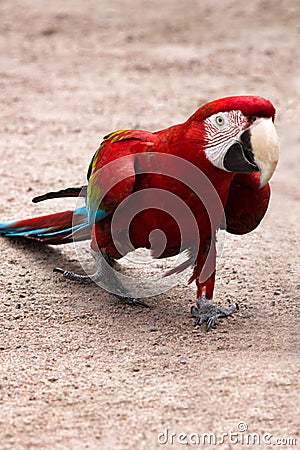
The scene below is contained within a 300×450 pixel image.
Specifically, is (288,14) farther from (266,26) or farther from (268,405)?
(268,405)

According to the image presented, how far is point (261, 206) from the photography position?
3.24 m

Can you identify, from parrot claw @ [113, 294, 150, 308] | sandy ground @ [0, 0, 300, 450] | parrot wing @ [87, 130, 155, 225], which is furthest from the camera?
parrot claw @ [113, 294, 150, 308]

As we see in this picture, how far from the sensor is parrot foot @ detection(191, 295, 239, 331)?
130 inches

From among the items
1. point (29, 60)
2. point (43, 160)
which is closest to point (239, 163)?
point (43, 160)

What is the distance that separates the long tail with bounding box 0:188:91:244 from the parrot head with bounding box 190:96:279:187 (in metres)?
0.84

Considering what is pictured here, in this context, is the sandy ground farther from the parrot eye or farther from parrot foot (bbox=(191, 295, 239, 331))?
the parrot eye

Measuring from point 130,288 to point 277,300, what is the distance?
72 cm

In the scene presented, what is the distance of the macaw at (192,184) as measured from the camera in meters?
2.82

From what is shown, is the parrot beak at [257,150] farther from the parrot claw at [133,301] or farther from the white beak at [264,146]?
the parrot claw at [133,301]

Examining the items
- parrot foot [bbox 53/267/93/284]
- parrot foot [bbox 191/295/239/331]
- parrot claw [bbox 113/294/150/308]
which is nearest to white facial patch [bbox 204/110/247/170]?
parrot foot [bbox 191/295/239/331]

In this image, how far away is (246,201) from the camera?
10.6ft

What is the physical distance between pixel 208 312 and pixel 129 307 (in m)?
0.39

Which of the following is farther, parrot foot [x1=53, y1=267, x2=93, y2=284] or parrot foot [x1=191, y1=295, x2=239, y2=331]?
parrot foot [x1=53, y1=267, x2=93, y2=284]

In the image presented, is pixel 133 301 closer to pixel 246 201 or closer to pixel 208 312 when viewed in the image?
pixel 208 312
